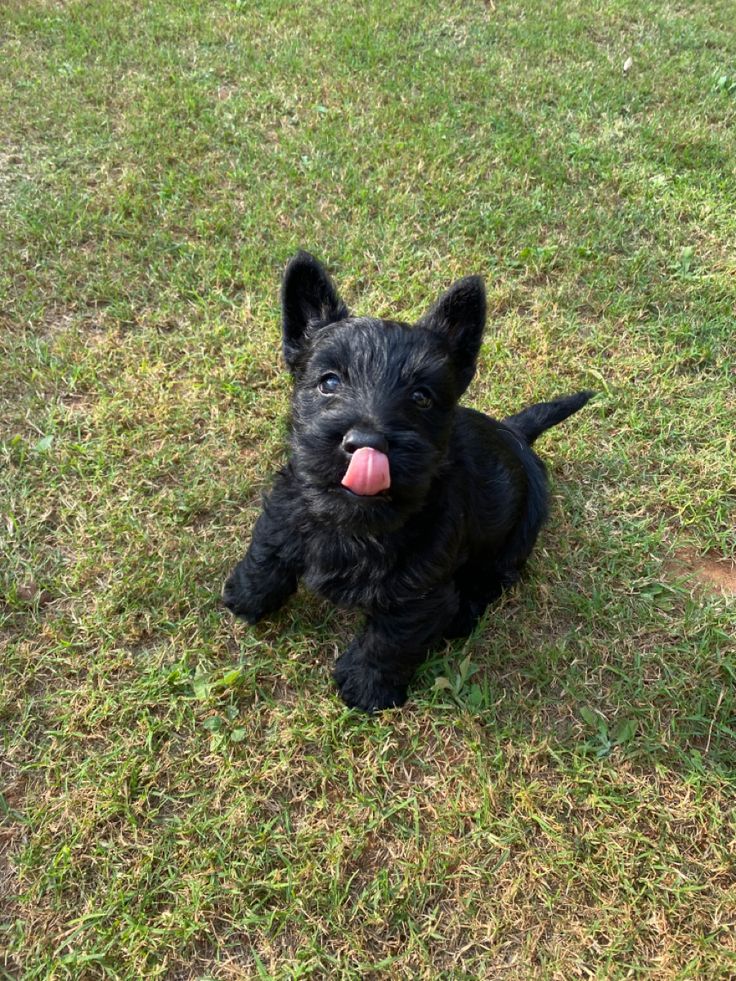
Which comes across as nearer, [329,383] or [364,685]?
[329,383]

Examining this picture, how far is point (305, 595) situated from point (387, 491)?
1.20m

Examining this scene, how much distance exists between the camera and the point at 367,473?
210cm

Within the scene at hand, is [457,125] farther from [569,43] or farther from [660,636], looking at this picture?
[660,636]

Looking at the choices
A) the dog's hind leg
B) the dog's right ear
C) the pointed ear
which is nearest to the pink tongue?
the pointed ear

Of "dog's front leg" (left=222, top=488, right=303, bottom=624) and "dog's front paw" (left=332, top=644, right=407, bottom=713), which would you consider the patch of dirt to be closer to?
"dog's front paw" (left=332, top=644, right=407, bottom=713)

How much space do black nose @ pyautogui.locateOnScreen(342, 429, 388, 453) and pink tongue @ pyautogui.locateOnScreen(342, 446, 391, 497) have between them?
23 mm

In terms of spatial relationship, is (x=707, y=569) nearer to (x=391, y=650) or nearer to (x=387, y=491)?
(x=391, y=650)

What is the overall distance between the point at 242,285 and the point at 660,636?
3230 mm

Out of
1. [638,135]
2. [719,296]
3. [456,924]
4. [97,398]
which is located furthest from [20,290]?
[638,135]

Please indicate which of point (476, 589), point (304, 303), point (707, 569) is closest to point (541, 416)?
point (476, 589)

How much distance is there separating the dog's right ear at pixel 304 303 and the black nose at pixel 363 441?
0.64m

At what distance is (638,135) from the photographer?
5.99 m

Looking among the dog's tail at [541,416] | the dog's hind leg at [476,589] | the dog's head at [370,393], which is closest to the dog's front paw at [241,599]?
the dog's head at [370,393]

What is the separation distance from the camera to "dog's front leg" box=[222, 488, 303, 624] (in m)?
2.76
